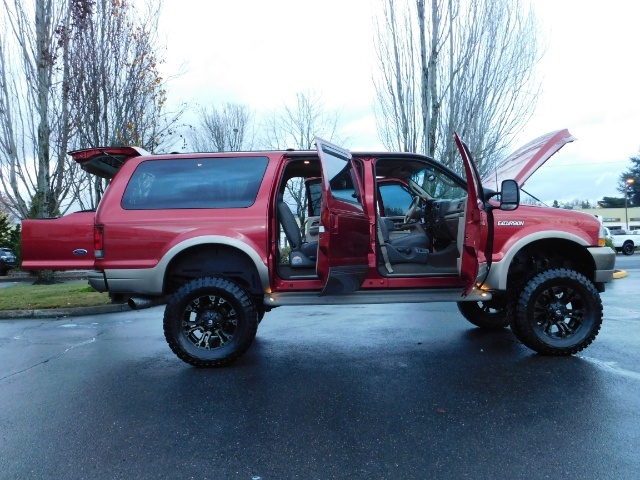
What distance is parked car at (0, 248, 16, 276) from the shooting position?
19.1m

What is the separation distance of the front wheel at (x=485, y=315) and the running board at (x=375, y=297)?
4.74 feet

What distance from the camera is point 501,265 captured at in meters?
4.59

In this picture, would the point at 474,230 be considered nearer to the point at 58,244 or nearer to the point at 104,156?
the point at 104,156

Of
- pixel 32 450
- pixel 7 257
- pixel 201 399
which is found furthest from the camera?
pixel 7 257

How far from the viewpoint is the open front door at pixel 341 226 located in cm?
416

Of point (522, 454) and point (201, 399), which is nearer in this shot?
point (522, 454)

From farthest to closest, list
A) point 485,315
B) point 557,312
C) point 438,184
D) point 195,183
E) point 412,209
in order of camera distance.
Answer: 1. point 485,315
2. point 412,209
3. point 438,184
4. point 195,183
5. point 557,312

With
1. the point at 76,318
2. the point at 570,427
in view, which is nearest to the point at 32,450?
the point at 570,427

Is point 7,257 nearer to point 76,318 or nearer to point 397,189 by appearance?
point 76,318

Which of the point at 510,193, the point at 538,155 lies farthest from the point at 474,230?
the point at 538,155

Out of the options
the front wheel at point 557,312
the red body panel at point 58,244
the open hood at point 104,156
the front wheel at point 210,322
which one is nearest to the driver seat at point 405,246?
the front wheel at point 557,312

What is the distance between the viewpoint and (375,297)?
15.3 ft

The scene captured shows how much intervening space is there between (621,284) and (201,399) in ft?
35.4

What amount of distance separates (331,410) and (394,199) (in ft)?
11.4
